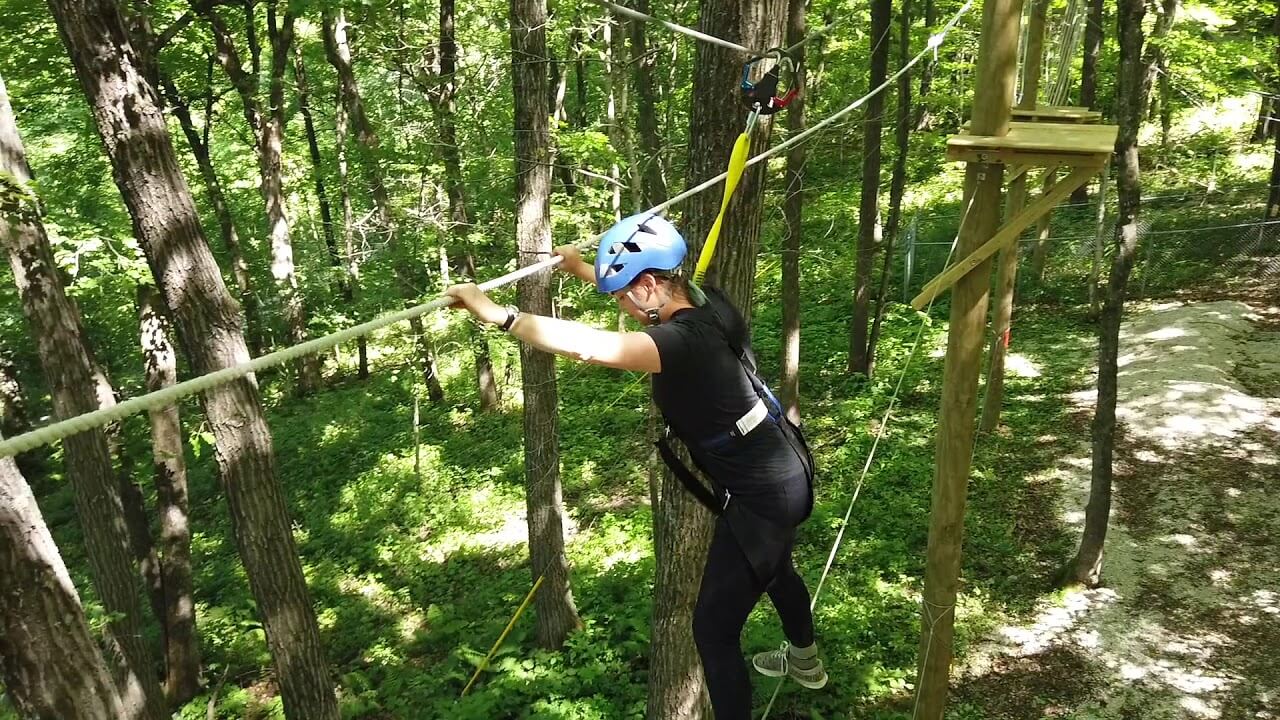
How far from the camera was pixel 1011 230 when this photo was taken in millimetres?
4047

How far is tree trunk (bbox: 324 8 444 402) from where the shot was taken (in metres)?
12.8

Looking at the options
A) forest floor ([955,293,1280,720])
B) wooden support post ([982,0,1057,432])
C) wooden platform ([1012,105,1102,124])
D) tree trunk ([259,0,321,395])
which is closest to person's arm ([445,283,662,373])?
wooden platform ([1012,105,1102,124])

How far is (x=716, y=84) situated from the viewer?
319 centimetres

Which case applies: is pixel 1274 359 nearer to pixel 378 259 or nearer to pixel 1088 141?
pixel 1088 141

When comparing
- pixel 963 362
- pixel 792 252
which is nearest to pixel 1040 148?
pixel 963 362

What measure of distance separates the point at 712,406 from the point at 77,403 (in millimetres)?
5334

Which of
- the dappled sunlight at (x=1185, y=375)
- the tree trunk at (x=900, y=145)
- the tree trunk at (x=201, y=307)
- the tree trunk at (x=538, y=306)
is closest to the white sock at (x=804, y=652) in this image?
the tree trunk at (x=201, y=307)

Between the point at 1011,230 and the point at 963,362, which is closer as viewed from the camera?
the point at 1011,230

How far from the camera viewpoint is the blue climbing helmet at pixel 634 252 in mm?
2490

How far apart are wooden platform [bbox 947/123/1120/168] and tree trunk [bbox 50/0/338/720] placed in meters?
4.04

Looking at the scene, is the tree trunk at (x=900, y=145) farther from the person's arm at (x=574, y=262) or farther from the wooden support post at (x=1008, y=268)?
the person's arm at (x=574, y=262)

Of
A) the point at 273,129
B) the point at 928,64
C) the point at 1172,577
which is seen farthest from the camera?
the point at 928,64

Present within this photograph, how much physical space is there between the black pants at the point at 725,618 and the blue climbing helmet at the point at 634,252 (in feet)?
3.52

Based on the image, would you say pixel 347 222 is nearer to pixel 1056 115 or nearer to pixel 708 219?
pixel 1056 115
